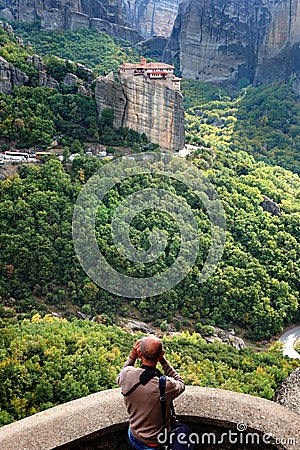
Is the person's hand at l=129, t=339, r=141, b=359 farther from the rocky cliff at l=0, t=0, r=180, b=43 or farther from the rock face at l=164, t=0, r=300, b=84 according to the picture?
the rock face at l=164, t=0, r=300, b=84

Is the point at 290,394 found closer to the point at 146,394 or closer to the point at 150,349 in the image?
the point at 146,394

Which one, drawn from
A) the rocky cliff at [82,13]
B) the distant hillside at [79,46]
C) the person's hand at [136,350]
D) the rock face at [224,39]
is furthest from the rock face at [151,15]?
the person's hand at [136,350]

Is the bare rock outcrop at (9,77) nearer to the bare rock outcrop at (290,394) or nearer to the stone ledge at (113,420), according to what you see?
the bare rock outcrop at (290,394)

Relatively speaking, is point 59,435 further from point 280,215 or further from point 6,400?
point 280,215

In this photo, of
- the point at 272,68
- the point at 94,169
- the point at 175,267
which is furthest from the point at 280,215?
the point at 272,68

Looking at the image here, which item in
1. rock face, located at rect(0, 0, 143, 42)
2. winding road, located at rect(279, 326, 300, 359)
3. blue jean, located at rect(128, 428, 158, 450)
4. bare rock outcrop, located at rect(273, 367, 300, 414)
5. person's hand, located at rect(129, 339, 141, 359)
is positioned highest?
rock face, located at rect(0, 0, 143, 42)

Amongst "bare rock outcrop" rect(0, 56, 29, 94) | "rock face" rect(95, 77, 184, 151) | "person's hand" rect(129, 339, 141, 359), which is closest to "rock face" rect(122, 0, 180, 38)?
"rock face" rect(95, 77, 184, 151)
